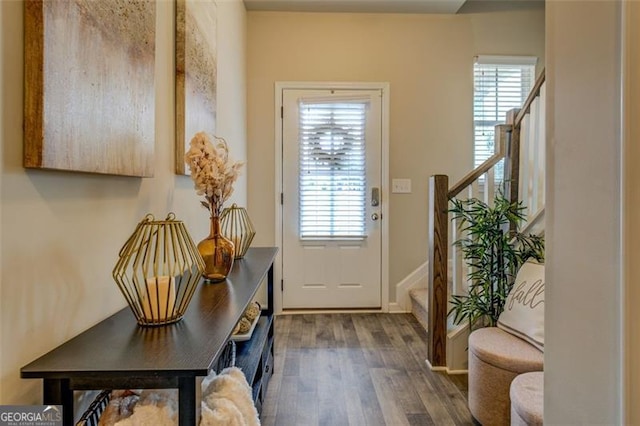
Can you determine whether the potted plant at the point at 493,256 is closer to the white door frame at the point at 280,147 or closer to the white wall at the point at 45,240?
the white door frame at the point at 280,147

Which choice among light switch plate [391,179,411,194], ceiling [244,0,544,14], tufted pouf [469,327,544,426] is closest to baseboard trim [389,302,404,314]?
light switch plate [391,179,411,194]

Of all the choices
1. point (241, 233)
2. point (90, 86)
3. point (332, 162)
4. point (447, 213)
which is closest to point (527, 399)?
point (447, 213)

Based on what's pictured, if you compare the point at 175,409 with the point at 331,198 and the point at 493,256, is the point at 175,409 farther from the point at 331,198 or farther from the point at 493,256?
the point at 331,198

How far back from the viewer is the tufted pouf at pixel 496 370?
174 centimetres

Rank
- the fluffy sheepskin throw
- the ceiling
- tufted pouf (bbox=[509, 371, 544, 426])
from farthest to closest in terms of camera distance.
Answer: the ceiling → tufted pouf (bbox=[509, 371, 544, 426]) → the fluffy sheepskin throw

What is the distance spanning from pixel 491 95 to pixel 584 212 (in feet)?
11.8

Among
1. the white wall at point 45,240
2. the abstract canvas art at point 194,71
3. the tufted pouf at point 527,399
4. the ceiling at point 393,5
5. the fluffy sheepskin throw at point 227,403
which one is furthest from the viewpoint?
the ceiling at point 393,5

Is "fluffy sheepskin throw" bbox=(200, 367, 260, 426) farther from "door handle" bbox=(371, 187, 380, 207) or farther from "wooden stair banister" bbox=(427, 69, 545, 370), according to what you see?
"door handle" bbox=(371, 187, 380, 207)

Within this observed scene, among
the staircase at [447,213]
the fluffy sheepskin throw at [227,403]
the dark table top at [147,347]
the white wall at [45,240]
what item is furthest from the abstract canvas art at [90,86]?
the staircase at [447,213]

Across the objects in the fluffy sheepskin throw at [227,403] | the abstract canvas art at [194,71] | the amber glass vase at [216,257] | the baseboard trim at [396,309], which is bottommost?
the baseboard trim at [396,309]

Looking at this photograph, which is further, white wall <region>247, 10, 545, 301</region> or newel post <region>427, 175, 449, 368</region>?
white wall <region>247, 10, 545, 301</region>

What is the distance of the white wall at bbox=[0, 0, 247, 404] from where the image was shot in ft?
2.54

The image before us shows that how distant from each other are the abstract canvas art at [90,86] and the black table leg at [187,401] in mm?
557

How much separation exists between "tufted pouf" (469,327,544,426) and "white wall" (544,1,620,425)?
3.62 ft
